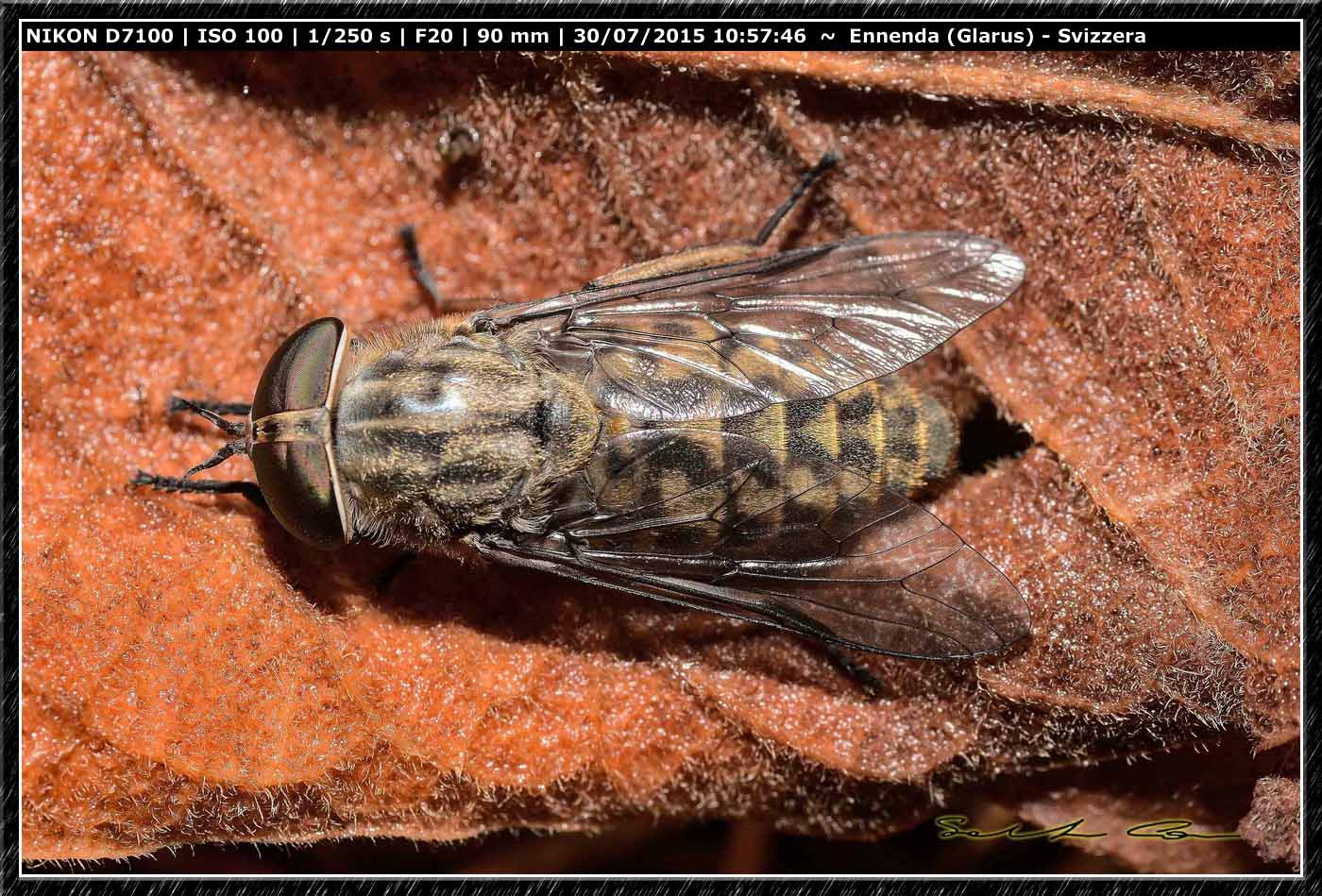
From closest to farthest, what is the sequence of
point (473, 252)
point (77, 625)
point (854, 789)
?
point (77, 625) < point (854, 789) < point (473, 252)

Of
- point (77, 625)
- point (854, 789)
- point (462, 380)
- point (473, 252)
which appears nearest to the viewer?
point (77, 625)

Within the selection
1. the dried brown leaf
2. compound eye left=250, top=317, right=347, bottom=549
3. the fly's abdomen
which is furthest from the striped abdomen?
compound eye left=250, top=317, right=347, bottom=549

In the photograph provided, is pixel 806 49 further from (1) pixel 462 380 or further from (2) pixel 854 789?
(2) pixel 854 789

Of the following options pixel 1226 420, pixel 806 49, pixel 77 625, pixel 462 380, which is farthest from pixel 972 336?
pixel 77 625
